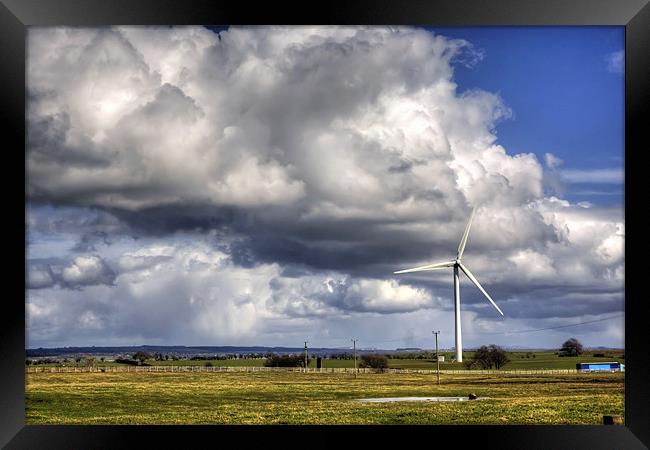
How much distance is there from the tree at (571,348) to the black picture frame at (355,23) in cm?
8242

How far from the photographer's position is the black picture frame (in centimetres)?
775

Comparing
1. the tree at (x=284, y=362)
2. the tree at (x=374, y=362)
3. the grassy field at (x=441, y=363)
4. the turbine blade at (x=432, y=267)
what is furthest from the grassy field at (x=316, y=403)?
the tree at (x=374, y=362)

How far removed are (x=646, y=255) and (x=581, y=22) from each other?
7.87 ft

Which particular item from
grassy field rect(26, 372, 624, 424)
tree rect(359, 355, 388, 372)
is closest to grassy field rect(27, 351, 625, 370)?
tree rect(359, 355, 388, 372)

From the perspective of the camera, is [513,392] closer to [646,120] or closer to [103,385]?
[103,385]

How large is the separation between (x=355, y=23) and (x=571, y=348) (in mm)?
86442

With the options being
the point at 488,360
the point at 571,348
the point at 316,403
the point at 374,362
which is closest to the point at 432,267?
the point at 316,403

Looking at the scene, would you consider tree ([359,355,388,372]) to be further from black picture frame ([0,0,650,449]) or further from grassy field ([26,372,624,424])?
black picture frame ([0,0,650,449])

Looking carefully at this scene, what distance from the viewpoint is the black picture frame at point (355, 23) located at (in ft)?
25.4

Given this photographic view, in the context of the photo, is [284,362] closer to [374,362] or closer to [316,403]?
[374,362]

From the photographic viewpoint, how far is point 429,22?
26.7 feet

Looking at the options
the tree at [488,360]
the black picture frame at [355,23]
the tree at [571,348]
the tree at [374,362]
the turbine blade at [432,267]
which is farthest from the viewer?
the tree at [571,348]

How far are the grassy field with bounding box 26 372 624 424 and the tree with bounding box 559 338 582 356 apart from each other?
150ft

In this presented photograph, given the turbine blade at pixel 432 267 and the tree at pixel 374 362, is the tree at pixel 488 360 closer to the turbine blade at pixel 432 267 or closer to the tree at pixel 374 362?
the tree at pixel 374 362
